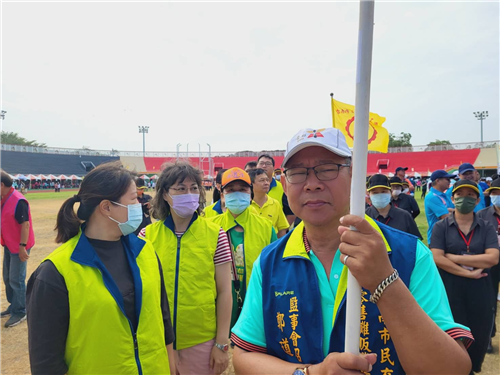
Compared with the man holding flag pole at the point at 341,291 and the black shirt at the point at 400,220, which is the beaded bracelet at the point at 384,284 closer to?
the man holding flag pole at the point at 341,291

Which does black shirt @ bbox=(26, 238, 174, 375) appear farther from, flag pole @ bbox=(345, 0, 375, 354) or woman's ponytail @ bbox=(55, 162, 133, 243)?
flag pole @ bbox=(345, 0, 375, 354)

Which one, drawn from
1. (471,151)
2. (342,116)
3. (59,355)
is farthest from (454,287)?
(471,151)

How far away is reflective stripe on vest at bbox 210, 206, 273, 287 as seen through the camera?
3.30 m

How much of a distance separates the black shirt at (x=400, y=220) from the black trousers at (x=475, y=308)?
2.59 feet

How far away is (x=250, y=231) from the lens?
342 cm

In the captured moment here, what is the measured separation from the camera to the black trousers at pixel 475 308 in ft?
11.1

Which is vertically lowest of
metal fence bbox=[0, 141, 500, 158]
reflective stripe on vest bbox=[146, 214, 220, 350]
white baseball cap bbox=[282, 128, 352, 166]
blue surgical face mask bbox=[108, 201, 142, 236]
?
reflective stripe on vest bbox=[146, 214, 220, 350]

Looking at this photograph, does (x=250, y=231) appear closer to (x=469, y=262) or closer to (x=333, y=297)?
(x=333, y=297)

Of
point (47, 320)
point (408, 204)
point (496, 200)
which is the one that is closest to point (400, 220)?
point (496, 200)

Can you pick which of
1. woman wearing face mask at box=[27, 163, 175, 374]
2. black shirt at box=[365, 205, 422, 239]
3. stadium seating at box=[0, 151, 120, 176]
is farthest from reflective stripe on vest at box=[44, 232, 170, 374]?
stadium seating at box=[0, 151, 120, 176]

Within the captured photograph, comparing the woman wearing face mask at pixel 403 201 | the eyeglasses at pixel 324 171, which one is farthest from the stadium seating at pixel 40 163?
the eyeglasses at pixel 324 171

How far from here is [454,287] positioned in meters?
3.58

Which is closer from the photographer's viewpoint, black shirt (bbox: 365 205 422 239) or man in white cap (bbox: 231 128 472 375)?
man in white cap (bbox: 231 128 472 375)

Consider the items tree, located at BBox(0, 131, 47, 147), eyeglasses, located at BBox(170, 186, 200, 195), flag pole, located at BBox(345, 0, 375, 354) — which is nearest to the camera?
flag pole, located at BBox(345, 0, 375, 354)
